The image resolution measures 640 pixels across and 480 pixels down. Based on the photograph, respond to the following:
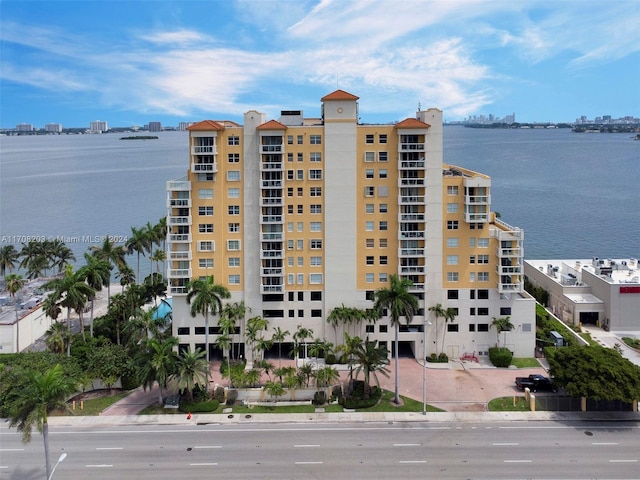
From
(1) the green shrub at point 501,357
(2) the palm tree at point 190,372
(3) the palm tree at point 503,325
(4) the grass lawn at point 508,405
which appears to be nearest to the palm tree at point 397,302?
(4) the grass lawn at point 508,405

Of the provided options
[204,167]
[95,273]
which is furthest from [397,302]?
[95,273]

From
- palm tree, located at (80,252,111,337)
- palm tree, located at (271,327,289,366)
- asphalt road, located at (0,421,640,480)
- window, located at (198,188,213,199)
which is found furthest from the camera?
window, located at (198,188,213,199)

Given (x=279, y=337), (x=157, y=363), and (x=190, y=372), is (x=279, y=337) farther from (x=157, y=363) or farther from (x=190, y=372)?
(x=157, y=363)

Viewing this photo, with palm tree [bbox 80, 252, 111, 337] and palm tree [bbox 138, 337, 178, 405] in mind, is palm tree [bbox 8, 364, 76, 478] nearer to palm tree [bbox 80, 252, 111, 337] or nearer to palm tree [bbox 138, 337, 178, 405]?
palm tree [bbox 138, 337, 178, 405]

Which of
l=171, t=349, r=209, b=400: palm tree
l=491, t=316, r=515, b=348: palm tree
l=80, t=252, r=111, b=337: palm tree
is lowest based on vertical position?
l=171, t=349, r=209, b=400: palm tree

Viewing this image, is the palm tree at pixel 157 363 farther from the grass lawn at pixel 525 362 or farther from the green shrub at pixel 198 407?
the grass lawn at pixel 525 362

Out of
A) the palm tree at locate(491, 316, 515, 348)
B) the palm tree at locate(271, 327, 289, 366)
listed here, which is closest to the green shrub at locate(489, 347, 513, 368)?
the palm tree at locate(491, 316, 515, 348)

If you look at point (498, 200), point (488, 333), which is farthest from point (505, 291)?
point (498, 200)

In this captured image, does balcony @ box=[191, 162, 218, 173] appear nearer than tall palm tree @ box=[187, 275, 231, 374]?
No
